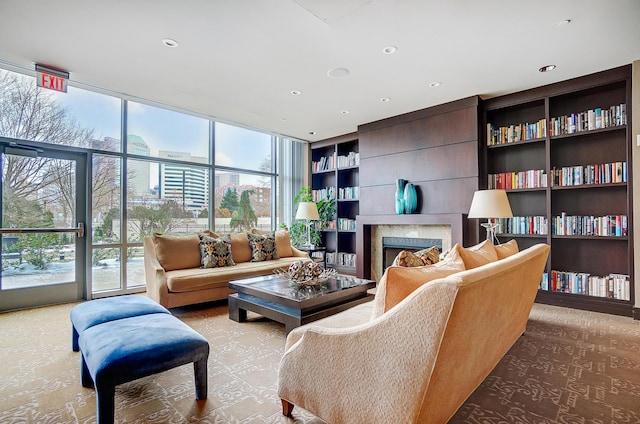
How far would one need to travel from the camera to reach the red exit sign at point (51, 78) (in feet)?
11.3

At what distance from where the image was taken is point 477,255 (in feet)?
6.96

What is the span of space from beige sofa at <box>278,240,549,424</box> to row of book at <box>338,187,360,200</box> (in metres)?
4.51

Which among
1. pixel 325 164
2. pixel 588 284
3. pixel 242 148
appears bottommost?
pixel 588 284

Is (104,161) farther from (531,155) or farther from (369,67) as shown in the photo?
(531,155)

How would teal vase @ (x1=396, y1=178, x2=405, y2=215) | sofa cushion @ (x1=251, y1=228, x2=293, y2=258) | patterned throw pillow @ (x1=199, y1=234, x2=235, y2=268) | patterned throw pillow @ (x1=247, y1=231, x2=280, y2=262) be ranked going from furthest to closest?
sofa cushion @ (x1=251, y1=228, x2=293, y2=258) < teal vase @ (x1=396, y1=178, x2=405, y2=215) < patterned throw pillow @ (x1=247, y1=231, x2=280, y2=262) < patterned throw pillow @ (x1=199, y1=234, x2=235, y2=268)

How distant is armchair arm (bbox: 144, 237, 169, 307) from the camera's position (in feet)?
11.8

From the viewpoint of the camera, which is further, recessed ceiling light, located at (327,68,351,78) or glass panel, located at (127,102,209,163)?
glass panel, located at (127,102,209,163)

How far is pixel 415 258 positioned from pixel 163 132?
4662 millimetres

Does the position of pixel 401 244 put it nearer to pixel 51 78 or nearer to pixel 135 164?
pixel 135 164

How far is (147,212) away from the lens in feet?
16.2

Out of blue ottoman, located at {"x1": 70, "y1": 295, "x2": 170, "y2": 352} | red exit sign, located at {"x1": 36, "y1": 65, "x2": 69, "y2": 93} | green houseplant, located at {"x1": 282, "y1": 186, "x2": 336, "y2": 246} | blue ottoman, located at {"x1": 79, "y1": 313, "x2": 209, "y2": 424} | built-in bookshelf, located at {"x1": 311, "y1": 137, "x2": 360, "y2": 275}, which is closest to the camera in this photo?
blue ottoman, located at {"x1": 79, "y1": 313, "x2": 209, "y2": 424}

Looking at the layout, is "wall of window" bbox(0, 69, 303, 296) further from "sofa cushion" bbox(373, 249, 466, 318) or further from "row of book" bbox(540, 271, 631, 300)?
"row of book" bbox(540, 271, 631, 300)

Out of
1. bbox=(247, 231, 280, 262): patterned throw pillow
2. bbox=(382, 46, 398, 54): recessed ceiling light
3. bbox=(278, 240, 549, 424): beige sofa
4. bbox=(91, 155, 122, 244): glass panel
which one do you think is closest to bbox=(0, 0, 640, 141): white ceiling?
bbox=(382, 46, 398, 54): recessed ceiling light

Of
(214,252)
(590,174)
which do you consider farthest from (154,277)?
(590,174)
